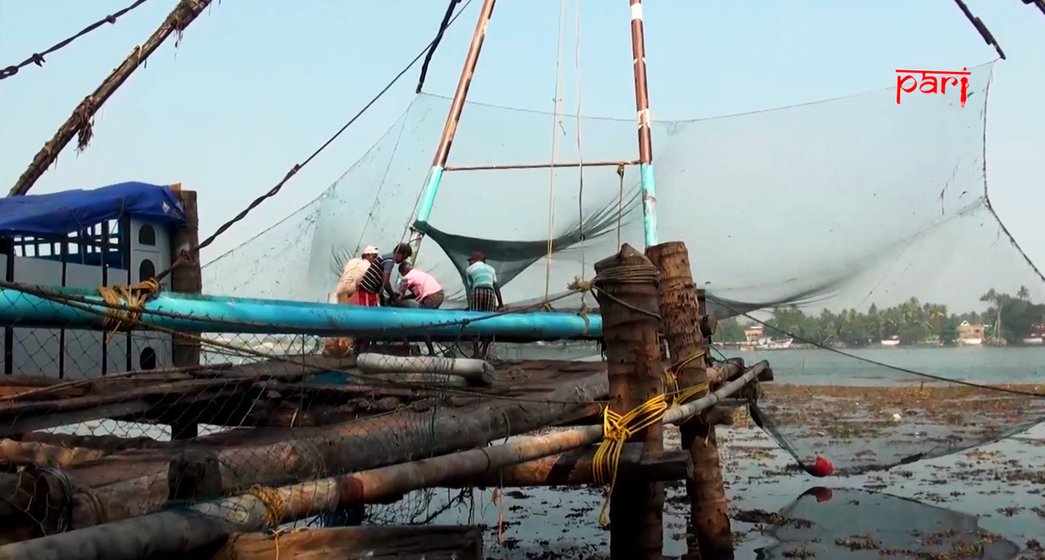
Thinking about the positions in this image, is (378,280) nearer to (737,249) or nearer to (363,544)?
(737,249)

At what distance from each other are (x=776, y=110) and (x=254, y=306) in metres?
5.76

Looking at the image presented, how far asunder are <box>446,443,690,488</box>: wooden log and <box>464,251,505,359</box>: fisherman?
2.99 metres

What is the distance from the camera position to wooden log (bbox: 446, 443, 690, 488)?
161 inches

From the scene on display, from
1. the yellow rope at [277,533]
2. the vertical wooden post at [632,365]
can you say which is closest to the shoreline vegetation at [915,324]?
the vertical wooden post at [632,365]

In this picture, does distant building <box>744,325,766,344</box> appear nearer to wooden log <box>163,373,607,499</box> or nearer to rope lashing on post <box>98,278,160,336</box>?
wooden log <box>163,373,607,499</box>

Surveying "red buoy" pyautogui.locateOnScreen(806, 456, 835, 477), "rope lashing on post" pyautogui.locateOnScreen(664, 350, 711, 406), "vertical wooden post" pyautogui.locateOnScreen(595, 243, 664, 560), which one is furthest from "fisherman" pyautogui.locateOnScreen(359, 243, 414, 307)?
"red buoy" pyautogui.locateOnScreen(806, 456, 835, 477)

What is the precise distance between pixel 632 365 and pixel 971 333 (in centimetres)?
419

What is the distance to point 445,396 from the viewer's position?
4.15 meters

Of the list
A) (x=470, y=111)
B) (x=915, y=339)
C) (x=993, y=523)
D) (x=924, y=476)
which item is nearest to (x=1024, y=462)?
(x=924, y=476)

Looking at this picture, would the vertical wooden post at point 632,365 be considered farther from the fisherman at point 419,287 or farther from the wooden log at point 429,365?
the fisherman at point 419,287

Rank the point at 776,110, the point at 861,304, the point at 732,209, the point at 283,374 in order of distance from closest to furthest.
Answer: the point at 283,374, the point at 861,304, the point at 732,209, the point at 776,110

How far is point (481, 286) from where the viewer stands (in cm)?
727

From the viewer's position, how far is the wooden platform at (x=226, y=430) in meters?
2.16

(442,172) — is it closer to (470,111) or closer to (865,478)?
(470,111)
